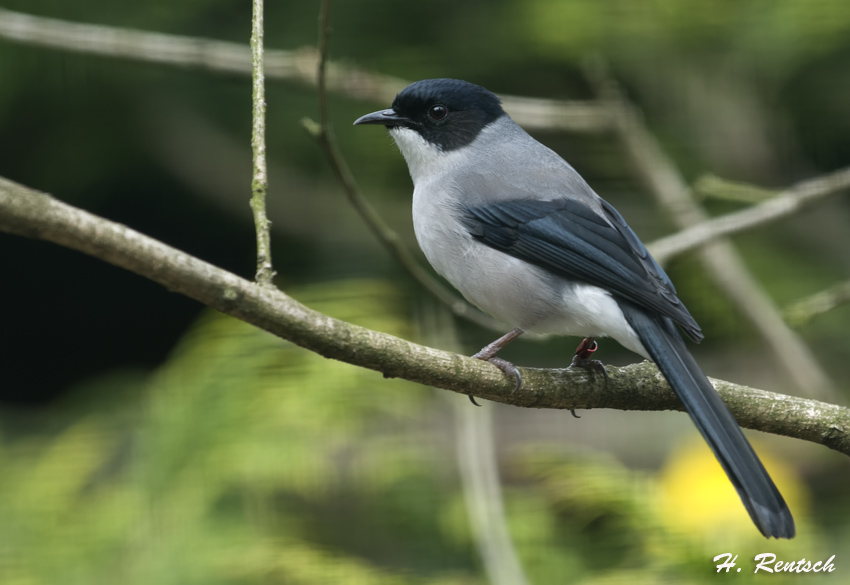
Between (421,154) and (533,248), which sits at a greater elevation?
(421,154)

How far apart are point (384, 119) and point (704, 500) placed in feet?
6.13

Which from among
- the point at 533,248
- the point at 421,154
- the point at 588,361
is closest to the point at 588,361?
the point at 588,361

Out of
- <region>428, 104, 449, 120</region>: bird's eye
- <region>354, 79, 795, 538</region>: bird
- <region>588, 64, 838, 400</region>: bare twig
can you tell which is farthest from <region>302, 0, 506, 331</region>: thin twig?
<region>588, 64, 838, 400</region>: bare twig

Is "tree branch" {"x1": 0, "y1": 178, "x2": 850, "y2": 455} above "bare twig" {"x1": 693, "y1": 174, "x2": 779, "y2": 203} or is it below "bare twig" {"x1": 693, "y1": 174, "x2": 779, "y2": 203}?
below

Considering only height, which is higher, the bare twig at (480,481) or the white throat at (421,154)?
the white throat at (421,154)

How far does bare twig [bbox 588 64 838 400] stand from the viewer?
4.03 meters

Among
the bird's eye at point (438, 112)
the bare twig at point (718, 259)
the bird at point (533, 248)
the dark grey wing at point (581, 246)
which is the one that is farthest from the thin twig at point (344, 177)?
the bare twig at point (718, 259)

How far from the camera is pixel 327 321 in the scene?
1905 millimetres

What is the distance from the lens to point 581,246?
9.44 ft

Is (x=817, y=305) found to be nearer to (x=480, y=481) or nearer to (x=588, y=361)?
(x=588, y=361)

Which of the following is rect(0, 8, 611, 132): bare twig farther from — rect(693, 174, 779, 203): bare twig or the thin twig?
rect(693, 174, 779, 203): bare twig

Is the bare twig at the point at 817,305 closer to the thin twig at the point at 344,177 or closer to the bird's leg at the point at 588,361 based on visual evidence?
the bird's leg at the point at 588,361

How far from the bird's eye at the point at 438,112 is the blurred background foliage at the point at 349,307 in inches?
30.7

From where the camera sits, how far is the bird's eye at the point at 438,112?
346 cm
